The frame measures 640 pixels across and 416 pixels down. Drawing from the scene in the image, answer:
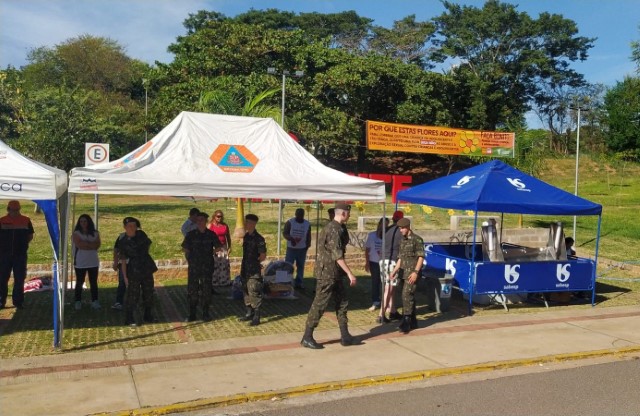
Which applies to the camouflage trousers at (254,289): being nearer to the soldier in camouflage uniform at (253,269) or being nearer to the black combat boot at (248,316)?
the soldier in camouflage uniform at (253,269)

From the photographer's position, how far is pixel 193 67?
1329 inches

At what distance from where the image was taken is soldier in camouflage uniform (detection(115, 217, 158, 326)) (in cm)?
856

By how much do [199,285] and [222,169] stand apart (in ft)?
5.70

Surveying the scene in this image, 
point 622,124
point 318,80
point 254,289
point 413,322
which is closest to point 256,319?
point 254,289

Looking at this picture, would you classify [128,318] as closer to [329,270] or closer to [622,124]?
[329,270]

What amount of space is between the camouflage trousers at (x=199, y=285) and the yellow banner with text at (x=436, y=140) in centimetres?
1060

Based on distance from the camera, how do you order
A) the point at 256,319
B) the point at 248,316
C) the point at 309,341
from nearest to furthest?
the point at 309,341, the point at 256,319, the point at 248,316

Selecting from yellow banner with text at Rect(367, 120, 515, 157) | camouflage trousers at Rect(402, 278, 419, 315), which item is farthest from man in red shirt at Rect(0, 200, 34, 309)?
yellow banner with text at Rect(367, 120, 515, 157)

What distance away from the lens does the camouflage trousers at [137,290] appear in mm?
8609

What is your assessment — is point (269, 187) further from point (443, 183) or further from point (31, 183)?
point (443, 183)

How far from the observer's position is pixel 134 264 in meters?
8.56

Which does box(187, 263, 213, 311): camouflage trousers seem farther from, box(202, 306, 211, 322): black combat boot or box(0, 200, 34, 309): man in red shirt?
box(0, 200, 34, 309): man in red shirt

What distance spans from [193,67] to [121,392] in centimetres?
2960

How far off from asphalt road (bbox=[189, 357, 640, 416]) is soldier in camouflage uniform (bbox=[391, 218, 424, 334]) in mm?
1736
